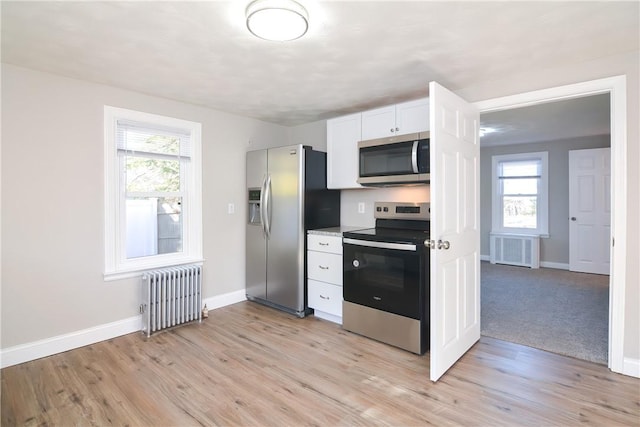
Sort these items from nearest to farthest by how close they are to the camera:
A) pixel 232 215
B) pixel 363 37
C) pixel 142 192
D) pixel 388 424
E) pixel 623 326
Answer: pixel 388 424 → pixel 363 37 → pixel 623 326 → pixel 142 192 → pixel 232 215

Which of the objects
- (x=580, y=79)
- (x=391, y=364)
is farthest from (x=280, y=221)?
(x=580, y=79)

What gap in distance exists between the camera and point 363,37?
2.14 m

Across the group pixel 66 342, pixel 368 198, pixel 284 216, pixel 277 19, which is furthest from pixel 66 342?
pixel 368 198

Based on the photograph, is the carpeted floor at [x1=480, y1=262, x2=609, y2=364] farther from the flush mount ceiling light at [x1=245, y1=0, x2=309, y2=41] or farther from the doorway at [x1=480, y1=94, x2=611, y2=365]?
the flush mount ceiling light at [x1=245, y1=0, x2=309, y2=41]

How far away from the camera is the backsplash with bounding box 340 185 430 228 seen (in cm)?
342

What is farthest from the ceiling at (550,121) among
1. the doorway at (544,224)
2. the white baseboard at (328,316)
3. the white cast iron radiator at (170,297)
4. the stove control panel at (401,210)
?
the white cast iron radiator at (170,297)

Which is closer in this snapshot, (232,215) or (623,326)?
(623,326)

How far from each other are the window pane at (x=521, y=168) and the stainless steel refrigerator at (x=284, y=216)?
4279mm

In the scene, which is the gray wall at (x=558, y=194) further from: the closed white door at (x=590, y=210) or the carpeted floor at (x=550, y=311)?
the carpeted floor at (x=550, y=311)

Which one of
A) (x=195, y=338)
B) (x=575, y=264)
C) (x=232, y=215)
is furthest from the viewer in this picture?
(x=575, y=264)

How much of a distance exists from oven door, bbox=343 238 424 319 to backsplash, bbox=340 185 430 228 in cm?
80

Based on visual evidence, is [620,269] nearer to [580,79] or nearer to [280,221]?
[580,79]

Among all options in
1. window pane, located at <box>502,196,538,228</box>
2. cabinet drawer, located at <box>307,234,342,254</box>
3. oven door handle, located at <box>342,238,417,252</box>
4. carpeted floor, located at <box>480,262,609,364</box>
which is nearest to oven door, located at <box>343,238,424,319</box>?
oven door handle, located at <box>342,238,417,252</box>

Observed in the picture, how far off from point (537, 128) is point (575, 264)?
2.52 meters
